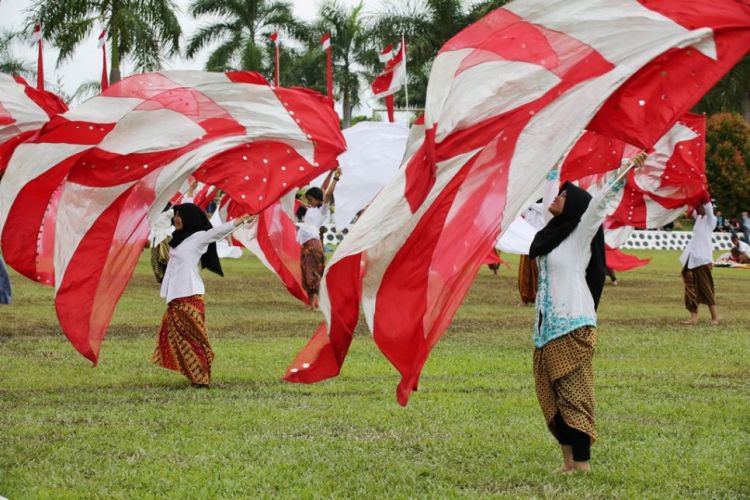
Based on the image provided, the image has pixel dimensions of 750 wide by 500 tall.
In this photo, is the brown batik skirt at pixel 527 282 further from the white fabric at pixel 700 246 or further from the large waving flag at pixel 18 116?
the large waving flag at pixel 18 116

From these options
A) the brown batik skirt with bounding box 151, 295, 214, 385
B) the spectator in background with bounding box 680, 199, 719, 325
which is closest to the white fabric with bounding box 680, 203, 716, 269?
the spectator in background with bounding box 680, 199, 719, 325

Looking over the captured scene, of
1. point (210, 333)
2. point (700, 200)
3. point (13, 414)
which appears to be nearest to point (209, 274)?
point (210, 333)

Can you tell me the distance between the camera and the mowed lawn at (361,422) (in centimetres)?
648

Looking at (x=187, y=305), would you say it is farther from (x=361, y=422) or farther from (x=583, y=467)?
(x=583, y=467)

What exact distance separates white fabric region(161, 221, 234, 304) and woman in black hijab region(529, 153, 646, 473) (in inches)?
166

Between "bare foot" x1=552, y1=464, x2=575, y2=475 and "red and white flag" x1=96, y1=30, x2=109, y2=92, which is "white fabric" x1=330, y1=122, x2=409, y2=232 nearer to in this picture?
"red and white flag" x1=96, y1=30, x2=109, y2=92

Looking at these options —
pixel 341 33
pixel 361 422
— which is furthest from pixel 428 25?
pixel 361 422

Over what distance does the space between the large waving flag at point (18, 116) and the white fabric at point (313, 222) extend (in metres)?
5.03

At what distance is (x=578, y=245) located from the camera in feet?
21.7

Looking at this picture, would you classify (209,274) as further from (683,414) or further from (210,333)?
(683,414)

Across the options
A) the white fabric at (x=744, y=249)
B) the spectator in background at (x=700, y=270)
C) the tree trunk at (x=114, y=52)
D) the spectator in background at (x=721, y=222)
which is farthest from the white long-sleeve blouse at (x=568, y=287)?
the spectator in background at (x=721, y=222)

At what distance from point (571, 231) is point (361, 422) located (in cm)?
243

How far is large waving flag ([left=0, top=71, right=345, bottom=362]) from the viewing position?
358 inches

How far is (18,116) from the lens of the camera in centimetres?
1257
